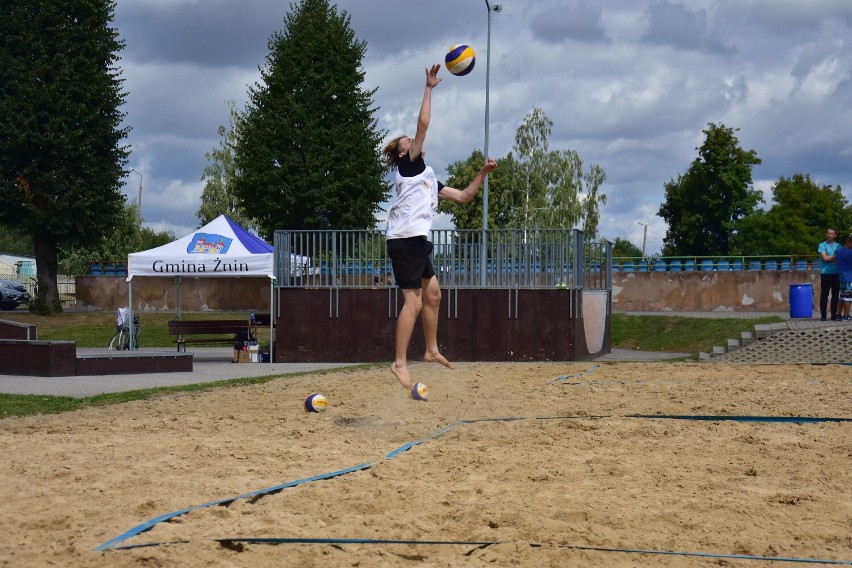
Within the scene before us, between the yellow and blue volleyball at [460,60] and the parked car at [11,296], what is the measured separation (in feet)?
139

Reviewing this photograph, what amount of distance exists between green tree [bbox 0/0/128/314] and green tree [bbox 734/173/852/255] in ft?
141

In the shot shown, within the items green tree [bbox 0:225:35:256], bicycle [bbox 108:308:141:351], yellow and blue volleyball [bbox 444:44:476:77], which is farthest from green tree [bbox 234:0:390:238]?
green tree [bbox 0:225:35:256]

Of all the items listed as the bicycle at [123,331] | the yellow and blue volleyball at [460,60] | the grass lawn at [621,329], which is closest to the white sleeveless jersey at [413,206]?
the yellow and blue volleyball at [460,60]

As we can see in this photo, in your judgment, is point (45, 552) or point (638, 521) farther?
point (638, 521)

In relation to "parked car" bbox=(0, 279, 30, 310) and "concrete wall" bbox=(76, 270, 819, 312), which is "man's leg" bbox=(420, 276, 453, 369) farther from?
"parked car" bbox=(0, 279, 30, 310)

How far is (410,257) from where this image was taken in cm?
894

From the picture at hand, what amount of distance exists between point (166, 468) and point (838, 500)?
3.99 m

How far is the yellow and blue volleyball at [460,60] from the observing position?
9.71 m

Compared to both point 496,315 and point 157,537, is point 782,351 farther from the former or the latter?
point 157,537

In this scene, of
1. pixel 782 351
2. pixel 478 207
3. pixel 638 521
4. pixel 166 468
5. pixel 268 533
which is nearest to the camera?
pixel 268 533

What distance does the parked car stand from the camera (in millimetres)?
47094

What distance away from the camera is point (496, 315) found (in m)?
21.7

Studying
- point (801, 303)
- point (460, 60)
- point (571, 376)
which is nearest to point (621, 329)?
point (801, 303)

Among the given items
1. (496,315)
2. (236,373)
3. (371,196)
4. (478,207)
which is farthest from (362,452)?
(478,207)
